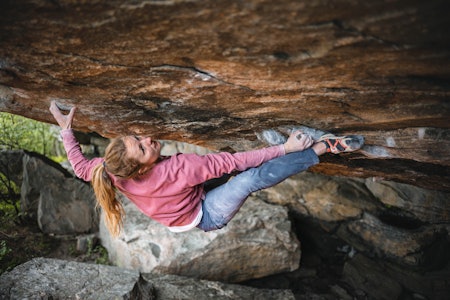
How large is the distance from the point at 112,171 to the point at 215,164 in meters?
1.16

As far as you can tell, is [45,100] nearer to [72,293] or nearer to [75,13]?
[75,13]

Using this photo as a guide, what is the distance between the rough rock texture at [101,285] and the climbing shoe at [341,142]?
139 inches

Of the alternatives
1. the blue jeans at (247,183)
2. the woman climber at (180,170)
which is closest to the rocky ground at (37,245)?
the woman climber at (180,170)

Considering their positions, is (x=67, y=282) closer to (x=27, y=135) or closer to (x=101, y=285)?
(x=101, y=285)

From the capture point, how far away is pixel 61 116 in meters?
4.41

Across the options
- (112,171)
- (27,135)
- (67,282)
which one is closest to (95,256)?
(67,282)

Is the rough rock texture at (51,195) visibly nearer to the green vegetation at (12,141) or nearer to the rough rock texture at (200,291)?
the green vegetation at (12,141)

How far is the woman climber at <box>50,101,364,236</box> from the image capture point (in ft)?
12.4

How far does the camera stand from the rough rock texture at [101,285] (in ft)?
16.9

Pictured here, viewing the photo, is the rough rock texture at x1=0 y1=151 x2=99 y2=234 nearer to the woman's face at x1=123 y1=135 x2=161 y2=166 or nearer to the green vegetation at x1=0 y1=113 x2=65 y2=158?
the green vegetation at x1=0 y1=113 x2=65 y2=158

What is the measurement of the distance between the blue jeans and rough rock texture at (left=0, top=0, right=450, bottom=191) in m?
0.63

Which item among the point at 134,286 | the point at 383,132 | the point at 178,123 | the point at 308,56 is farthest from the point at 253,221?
the point at 308,56

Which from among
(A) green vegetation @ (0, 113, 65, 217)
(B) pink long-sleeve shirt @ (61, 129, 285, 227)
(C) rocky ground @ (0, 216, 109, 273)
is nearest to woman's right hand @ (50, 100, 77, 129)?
(B) pink long-sleeve shirt @ (61, 129, 285, 227)

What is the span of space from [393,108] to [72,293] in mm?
5249
